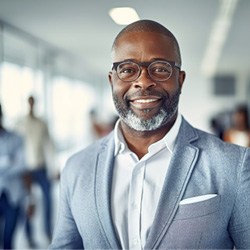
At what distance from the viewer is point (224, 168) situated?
916 millimetres

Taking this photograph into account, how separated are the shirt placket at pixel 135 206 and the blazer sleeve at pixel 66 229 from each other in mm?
155

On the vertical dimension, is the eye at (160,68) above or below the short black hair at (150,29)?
below

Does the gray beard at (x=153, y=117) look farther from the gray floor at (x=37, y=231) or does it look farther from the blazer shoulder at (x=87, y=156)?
the gray floor at (x=37, y=231)

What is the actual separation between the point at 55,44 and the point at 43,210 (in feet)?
6.82

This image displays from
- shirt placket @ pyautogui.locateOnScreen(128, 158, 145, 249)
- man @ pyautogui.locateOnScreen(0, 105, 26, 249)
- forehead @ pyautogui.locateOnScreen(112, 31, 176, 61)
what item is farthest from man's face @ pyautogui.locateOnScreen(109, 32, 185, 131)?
man @ pyautogui.locateOnScreen(0, 105, 26, 249)

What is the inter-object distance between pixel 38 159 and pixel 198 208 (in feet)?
6.36

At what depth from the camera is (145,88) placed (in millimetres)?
889

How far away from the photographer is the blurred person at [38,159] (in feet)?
7.94

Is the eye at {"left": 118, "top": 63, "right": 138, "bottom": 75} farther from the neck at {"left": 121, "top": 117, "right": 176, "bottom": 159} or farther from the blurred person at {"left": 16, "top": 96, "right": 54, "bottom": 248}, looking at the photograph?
the blurred person at {"left": 16, "top": 96, "right": 54, "bottom": 248}

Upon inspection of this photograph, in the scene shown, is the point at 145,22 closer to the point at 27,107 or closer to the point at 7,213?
the point at 27,107

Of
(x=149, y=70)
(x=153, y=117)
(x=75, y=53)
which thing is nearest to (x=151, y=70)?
(x=149, y=70)

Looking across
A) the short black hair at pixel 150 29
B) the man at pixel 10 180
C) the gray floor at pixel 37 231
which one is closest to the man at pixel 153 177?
the short black hair at pixel 150 29

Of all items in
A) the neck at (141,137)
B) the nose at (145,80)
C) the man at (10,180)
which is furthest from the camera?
the man at (10,180)

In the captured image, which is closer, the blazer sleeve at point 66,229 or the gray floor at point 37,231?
the blazer sleeve at point 66,229
